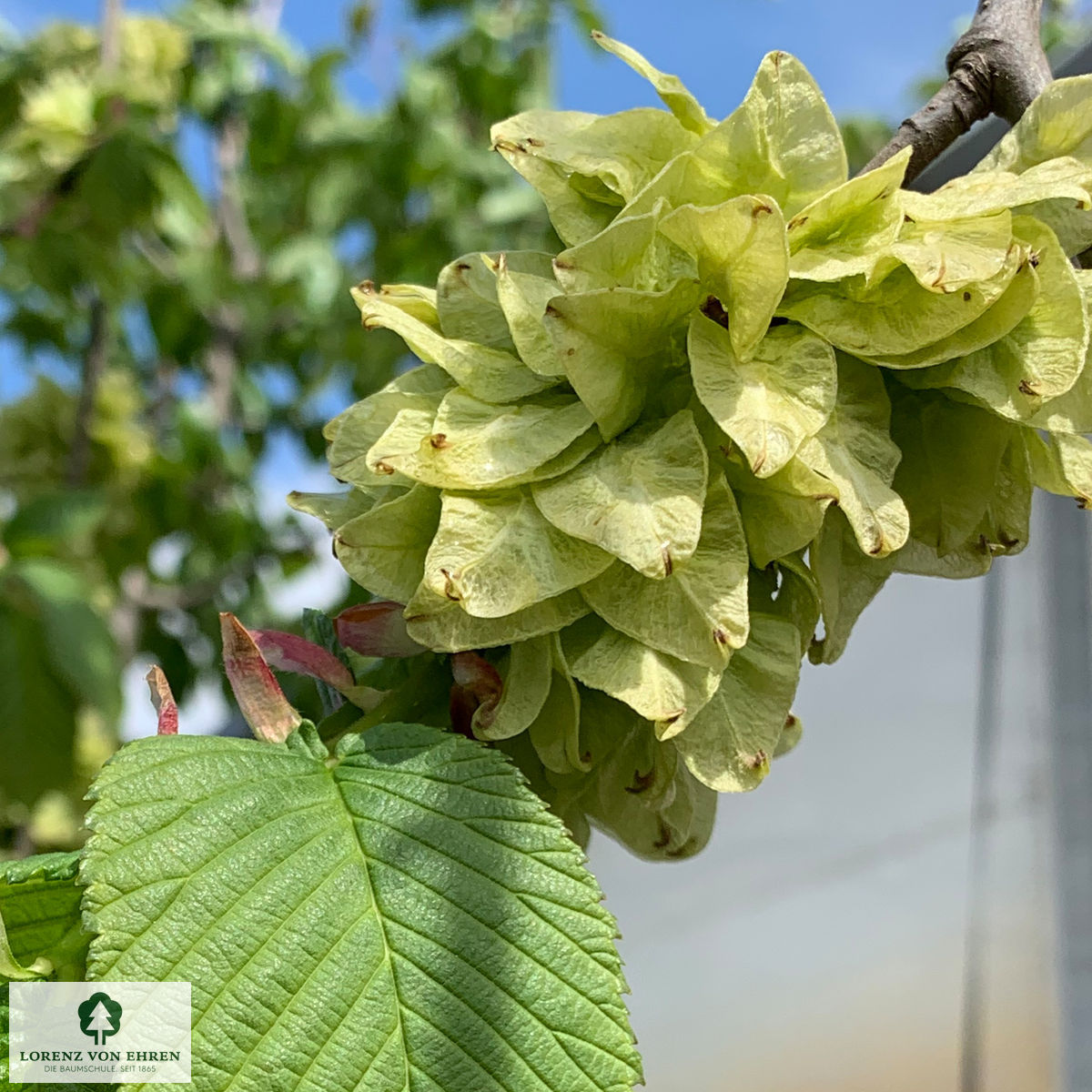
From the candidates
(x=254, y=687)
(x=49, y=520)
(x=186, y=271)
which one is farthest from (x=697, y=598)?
(x=186, y=271)

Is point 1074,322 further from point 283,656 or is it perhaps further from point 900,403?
point 283,656

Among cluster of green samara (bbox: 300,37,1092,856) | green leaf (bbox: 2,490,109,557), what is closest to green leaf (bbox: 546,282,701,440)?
cluster of green samara (bbox: 300,37,1092,856)

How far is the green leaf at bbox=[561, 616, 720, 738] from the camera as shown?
0.29 m

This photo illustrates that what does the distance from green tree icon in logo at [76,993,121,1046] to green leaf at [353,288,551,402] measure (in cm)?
18

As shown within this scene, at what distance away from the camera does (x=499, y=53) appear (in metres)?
2.15

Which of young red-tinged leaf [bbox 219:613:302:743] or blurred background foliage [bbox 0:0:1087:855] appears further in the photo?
blurred background foliage [bbox 0:0:1087:855]

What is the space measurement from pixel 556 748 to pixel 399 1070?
0.33ft

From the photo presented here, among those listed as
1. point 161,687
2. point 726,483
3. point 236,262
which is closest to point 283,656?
point 161,687

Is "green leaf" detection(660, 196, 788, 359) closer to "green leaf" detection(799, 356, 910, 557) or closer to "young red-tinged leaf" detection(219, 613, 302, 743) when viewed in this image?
"green leaf" detection(799, 356, 910, 557)

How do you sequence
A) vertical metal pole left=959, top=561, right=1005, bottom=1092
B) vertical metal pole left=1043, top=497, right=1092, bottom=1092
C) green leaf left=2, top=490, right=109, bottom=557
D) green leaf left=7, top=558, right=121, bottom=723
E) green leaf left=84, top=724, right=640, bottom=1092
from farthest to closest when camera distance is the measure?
vertical metal pole left=959, top=561, right=1005, bottom=1092 < vertical metal pole left=1043, top=497, right=1092, bottom=1092 < green leaf left=2, top=490, right=109, bottom=557 < green leaf left=7, top=558, right=121, bottom=723 < green leaf left=84, top=724, right=640, bottom=1092

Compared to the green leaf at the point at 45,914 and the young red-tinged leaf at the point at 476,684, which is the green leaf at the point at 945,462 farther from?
the green leaf at the point at 45,914

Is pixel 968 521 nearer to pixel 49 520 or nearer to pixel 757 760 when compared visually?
pixel 757 760

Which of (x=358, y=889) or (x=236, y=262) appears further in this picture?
(x=236, y=262)

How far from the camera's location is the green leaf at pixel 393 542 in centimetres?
32
